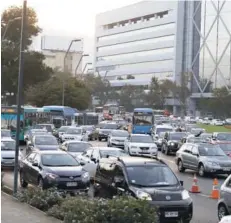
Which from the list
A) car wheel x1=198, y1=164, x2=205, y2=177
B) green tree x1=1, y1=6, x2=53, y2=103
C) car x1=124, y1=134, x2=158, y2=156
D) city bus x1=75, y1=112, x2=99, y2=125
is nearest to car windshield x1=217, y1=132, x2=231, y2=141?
car x1=124, y1=134, x2=158, y2=156

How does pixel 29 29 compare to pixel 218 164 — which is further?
pixel 29 29

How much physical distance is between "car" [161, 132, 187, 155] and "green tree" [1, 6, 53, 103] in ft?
75.7

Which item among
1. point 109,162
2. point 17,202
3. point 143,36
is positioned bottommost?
point 17,202

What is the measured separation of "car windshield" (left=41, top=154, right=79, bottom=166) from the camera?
58.9 feet

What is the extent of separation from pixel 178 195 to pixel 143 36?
440 ft

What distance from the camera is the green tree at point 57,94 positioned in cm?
7362

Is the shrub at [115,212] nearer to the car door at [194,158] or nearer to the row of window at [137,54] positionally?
the car door at [194,158]

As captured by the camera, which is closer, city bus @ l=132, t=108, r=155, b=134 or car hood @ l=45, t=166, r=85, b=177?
car hood @ l=45, t=166, r=85, b=177

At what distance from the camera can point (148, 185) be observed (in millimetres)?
12562

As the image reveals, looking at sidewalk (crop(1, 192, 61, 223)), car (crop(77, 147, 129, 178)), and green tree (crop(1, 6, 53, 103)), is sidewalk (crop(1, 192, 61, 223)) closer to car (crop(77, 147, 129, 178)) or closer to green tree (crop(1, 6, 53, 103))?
car (crop(77, 147, 129, 178))

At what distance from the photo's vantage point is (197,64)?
127188 mm

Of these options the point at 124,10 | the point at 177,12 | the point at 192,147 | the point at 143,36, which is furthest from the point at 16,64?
the point at 124,10

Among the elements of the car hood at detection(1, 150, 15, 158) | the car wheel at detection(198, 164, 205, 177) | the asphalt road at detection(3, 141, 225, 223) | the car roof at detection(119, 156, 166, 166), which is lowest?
the asphalt road at detection(3, 141, 225, 223)

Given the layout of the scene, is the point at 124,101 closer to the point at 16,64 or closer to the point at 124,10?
the point at 124,10
